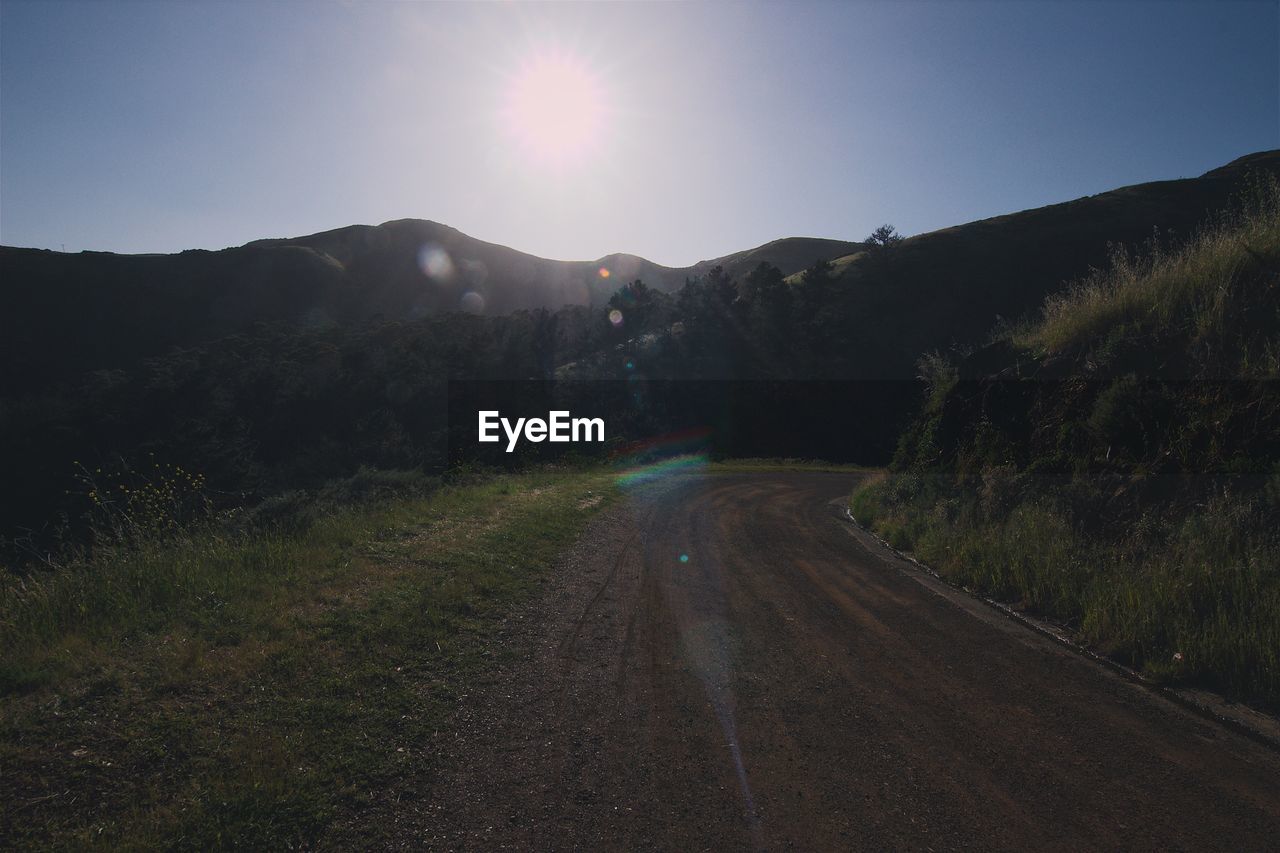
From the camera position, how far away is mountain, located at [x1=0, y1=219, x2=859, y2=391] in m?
67.4

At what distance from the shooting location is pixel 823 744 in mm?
4246

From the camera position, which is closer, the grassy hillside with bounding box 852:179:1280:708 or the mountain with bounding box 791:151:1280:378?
the grassy hillside with bounding box 852:179:1280:708

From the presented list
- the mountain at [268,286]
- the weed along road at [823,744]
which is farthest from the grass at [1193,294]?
the mountain at [268,286]

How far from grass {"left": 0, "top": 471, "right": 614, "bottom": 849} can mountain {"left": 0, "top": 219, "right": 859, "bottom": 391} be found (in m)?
70.1

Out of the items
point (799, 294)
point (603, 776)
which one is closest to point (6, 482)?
point (603, 776)

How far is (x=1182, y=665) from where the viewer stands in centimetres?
514

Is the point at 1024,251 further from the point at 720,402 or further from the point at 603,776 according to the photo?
the point at 603,776

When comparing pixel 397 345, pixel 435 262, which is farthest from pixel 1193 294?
pixel 435 262

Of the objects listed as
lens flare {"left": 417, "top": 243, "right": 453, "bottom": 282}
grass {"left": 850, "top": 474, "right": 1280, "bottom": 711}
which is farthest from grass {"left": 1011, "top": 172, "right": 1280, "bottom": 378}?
lens flare {"left": 417, "top": 243, "right": 453, "bottom": 282}

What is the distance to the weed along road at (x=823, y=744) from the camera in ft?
11.1

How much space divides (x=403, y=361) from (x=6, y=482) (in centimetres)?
2348

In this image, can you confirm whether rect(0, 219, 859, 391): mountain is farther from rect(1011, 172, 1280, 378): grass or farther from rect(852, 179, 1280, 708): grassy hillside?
rect(1011, 172, 1280, 378): grass

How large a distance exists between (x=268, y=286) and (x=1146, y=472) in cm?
10734

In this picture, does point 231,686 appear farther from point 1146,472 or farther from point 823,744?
point 1146,472
